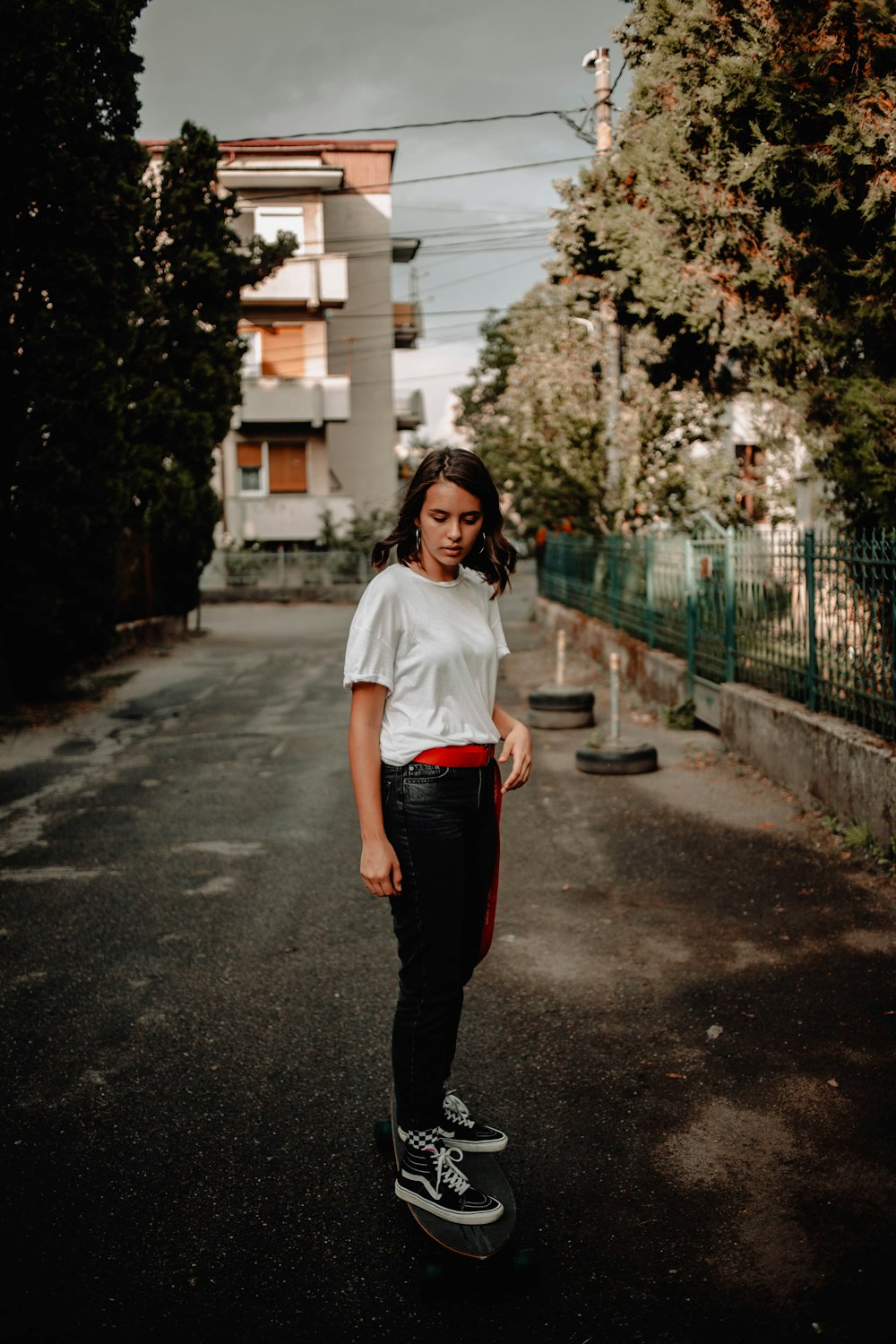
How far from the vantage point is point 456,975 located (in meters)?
3.02

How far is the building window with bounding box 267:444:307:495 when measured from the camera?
1476 inches

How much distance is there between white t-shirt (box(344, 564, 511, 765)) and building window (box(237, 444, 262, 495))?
35.5m

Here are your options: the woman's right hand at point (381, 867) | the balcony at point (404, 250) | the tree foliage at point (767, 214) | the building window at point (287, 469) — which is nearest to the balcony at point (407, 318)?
the balcony at point (404, 250)

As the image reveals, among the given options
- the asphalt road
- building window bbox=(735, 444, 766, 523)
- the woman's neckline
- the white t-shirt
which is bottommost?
the asphalt road

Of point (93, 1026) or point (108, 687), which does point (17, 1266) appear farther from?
point (108, 687)

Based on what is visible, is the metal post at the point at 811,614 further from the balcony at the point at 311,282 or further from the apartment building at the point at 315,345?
the balcony at the point at 311,282

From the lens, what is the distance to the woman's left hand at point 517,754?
3166 mm

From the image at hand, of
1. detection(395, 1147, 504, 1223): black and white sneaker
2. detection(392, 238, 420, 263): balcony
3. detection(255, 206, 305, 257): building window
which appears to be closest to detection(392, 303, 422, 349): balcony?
detection(392, 238, 420, 263): balcony

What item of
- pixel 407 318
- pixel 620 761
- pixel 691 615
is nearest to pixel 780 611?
pixel 620 761

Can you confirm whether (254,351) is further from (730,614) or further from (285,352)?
(730,614)

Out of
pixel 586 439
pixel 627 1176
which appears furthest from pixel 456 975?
pixel 586 439

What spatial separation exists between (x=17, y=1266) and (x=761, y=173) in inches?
287

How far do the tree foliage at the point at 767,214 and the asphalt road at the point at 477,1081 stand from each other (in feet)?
9.91

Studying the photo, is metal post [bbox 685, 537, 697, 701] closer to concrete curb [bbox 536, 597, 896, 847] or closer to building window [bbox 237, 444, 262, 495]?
concrete curb [bbox 536, 597, 896, 847]
